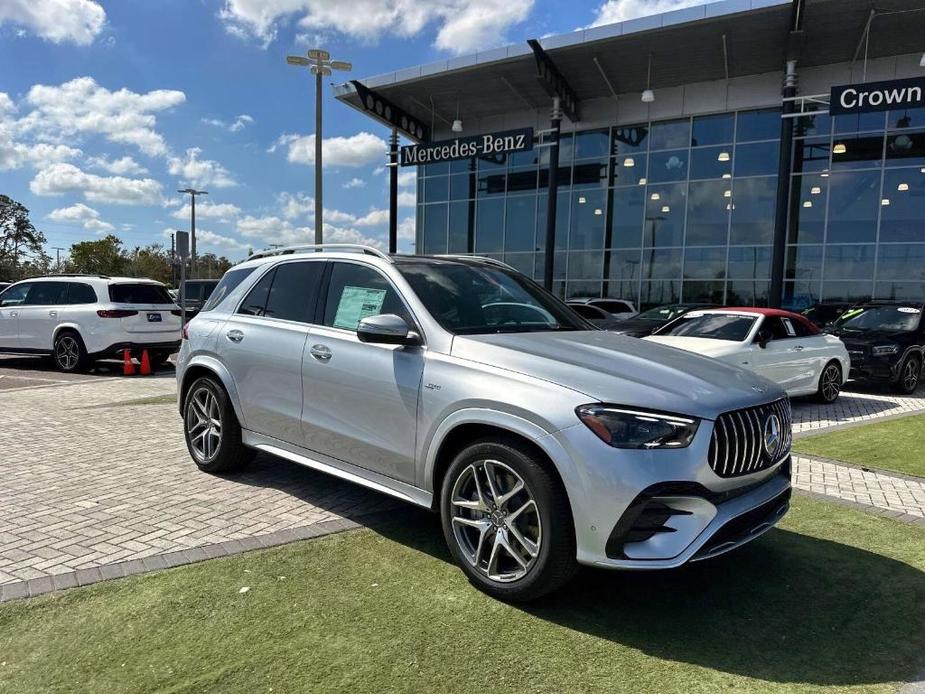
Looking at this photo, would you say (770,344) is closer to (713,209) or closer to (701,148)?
(713,209)

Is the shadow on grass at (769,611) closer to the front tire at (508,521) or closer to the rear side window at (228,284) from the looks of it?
the front tire at (508,521)

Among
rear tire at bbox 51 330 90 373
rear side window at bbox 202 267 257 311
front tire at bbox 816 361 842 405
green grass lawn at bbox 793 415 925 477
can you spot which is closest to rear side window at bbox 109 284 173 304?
rear tire at bbox 51 330 90 373

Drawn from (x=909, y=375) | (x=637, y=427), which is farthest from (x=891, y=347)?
(x=637, y=427)

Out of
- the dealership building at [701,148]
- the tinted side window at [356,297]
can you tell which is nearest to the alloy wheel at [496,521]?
the tinted side window at [356,297]

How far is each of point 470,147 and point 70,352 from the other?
42.3ft

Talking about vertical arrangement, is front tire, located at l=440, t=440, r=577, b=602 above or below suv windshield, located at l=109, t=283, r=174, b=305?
below

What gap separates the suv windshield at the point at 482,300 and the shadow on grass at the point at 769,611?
4.59 feet

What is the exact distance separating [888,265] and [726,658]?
2107 centimetres

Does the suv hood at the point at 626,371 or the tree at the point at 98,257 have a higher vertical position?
the tree at the point at 98,257

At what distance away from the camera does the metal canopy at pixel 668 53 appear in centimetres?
1748

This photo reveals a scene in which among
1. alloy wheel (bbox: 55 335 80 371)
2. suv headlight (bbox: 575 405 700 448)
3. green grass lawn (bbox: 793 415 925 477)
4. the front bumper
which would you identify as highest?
suv headlight (bbox: 575 405 700 448)

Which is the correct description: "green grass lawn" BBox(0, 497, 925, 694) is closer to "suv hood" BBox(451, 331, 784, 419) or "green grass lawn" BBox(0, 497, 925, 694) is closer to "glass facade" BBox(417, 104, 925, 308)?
"suv hood" BBox(451, 331, 784, 419)

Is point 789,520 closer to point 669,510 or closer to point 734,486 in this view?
point 734,486

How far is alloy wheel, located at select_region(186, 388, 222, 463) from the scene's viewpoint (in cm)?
523
